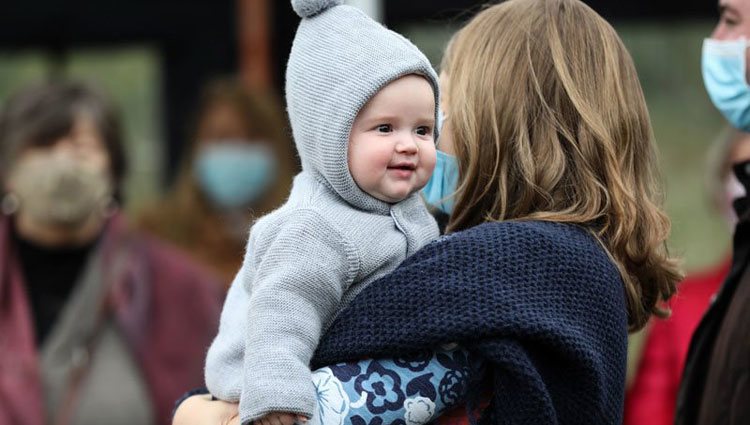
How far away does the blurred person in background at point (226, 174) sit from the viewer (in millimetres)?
5762

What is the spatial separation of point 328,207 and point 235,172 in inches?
140

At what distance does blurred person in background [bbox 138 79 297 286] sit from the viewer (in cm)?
576

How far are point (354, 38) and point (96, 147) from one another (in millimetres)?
2774

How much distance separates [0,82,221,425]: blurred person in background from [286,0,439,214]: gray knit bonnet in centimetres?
236

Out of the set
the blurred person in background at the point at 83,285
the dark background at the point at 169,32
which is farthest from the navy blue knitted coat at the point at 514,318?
the dark background at the point at 169,32

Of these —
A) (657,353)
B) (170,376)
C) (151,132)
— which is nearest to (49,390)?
(170,376)

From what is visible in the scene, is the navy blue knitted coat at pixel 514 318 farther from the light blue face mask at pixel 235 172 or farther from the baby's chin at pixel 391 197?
the light blue face mask at pixel 235 172

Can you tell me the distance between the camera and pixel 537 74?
7.86 feet

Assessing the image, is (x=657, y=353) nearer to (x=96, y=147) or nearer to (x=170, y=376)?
(x=170, y=376)

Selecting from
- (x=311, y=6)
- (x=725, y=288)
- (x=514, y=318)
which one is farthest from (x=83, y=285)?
(x=514, y=318)

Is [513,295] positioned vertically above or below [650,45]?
above

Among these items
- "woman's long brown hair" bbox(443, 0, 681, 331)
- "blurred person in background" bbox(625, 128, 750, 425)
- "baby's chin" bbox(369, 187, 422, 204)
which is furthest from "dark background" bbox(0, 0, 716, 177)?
"baby's chin" bbox(369, 187, 422, 204)

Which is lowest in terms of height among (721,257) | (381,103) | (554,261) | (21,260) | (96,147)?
(721,257)

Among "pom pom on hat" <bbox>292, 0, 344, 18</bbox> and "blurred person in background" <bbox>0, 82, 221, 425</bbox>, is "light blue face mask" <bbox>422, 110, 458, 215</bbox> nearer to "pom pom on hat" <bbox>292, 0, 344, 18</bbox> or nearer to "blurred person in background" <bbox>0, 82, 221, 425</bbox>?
"pom pom on hat" <bbox>292, 0, 344, 18</bbox>
